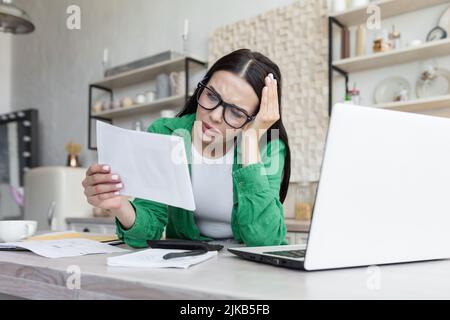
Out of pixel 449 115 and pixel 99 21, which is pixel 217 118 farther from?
pixel 99 21

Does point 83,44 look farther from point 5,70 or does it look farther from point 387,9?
point 387,9

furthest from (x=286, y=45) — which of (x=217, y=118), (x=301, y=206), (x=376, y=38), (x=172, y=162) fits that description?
(x=172, y=162)

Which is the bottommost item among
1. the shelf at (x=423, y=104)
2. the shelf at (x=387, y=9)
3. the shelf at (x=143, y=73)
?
the shelf at (x=423, y=104)

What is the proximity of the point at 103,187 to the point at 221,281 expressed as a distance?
457mm

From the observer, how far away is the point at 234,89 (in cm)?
130

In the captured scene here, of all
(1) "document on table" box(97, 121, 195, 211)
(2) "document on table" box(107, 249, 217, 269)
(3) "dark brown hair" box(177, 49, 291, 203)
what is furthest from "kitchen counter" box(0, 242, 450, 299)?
(3) "dark brown hair" box(177, 49, 291, 203)

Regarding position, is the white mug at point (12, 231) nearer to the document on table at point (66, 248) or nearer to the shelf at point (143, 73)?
the document on table at point (66, 248)

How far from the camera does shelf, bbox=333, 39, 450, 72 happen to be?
2344mm

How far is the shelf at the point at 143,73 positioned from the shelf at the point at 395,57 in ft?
3.87

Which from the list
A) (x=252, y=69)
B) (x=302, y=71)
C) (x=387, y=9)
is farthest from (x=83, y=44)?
(x=252, y=69)

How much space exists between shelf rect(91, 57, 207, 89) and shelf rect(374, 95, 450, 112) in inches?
59.3

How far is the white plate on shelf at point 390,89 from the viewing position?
2531 mm

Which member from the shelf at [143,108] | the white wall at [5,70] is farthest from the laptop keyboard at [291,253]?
the white wall at [5,70]

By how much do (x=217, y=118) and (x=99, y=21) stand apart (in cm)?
343
